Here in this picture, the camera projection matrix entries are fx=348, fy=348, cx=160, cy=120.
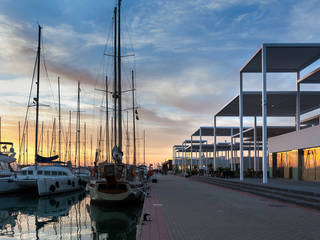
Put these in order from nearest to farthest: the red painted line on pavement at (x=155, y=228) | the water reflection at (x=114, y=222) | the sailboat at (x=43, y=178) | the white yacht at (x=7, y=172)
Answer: the red painted line on pavement at (x=155, y=228) < the water reflection at (x=114, y=222) < the sailboat at (x=43, y=178) < the white yacht at (x=7, y=172)

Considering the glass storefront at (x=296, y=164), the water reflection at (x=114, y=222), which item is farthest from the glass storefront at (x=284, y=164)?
the water reflection at (x=114, y=222)

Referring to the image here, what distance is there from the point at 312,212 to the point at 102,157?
26797 mm

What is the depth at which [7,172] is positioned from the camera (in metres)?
30.8

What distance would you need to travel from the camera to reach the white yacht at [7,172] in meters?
27.7

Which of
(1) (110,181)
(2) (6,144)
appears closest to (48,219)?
(1) (110,181)

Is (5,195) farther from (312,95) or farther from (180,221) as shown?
(312,95)

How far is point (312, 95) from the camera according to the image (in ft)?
88.9

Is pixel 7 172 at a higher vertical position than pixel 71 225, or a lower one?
higher

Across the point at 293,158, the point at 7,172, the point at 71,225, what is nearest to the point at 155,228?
the point at 71,225

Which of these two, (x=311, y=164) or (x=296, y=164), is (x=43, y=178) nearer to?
(x=311, y=164)

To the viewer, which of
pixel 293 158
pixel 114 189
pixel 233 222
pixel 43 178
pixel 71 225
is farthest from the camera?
pixel 293 158

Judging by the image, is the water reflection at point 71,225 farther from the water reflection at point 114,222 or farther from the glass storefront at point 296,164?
the glass storefront at point 296,164

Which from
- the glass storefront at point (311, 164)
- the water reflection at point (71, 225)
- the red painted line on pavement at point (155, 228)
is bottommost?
the water reflection at point (71, 225)

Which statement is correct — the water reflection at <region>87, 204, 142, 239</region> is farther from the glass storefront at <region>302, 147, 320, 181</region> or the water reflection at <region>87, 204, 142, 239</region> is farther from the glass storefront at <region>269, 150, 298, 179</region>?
the glass storefront at <region>269, 150, 298, 179</region>
